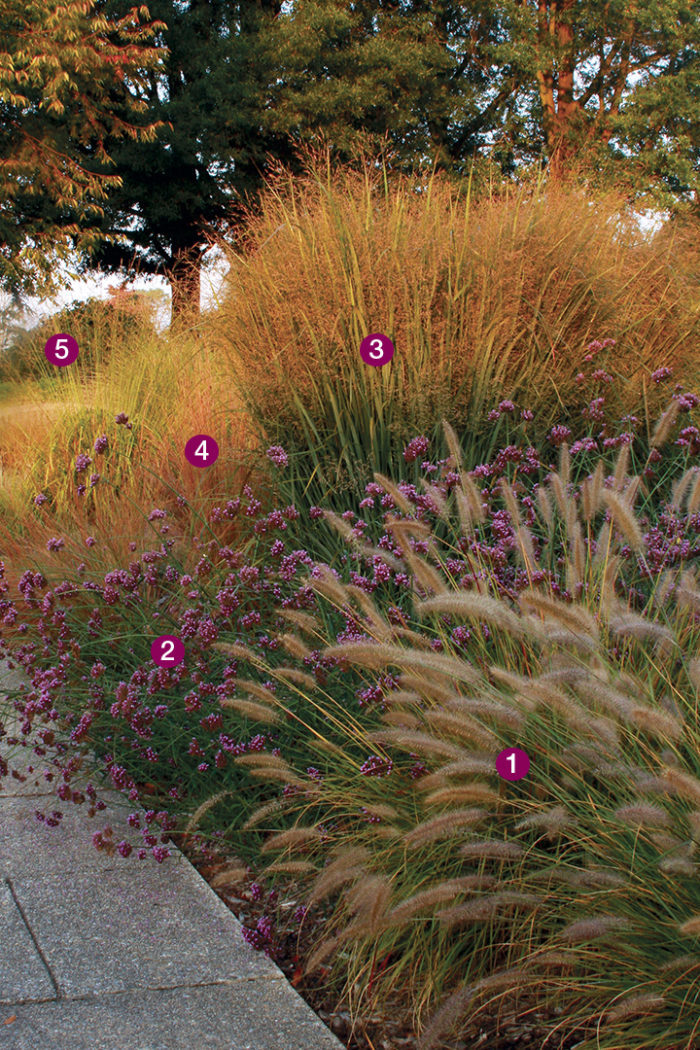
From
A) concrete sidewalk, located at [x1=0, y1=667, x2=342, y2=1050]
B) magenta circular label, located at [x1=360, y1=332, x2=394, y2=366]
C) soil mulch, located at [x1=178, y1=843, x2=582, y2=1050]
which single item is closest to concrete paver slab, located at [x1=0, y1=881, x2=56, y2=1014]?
concrete sidewalk, located at [x1=0, y1=667, x2=342, y2=1050]

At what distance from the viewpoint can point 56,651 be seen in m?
3.37

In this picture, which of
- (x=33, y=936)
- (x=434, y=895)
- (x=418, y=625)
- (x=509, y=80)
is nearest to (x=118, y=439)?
(x=418, y=625)

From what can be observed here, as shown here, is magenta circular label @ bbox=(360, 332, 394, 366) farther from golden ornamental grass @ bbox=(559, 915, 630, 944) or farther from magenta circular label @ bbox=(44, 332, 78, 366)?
magenta circular label @ bbox=(44, 332, 78, 366)

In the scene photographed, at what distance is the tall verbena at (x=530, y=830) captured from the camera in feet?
5.40

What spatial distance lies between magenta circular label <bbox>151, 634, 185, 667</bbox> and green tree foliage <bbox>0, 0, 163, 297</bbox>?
13.6 metres

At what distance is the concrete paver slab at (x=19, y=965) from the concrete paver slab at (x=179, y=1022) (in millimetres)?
43

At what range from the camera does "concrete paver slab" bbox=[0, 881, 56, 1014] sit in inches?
78.6

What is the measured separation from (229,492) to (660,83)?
16748 mm

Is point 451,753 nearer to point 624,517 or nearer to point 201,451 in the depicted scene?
point 624,517

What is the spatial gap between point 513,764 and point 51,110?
60.1 ft

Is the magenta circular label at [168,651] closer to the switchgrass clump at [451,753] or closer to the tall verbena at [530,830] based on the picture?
the switchgrass clump at [451,753]

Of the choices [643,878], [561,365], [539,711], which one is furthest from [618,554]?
[561,365]

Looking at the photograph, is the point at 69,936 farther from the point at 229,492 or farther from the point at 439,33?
the point at 439,33

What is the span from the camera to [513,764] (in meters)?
1.94
